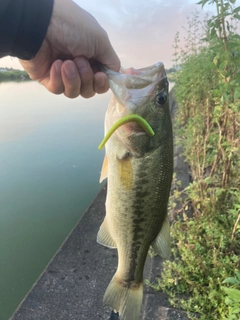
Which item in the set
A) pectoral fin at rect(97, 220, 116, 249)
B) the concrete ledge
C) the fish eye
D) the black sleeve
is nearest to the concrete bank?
the concrete ledge

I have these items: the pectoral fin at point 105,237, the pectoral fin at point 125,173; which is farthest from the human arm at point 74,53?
the pectoral fin at point 105,237

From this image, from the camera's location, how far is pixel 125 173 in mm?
1393

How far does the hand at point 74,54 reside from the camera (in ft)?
4.57

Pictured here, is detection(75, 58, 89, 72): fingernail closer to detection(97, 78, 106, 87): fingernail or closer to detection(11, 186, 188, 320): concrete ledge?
detection(97, 78, 106, 87): fingernail

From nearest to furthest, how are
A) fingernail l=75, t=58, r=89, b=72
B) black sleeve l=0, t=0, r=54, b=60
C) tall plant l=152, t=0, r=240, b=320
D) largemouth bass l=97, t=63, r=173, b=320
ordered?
black sleeve l=0, t=0, r=54, b=60 → largemouth bass l=97, t=63, r=173, b=320 → fingernail l=75, t=58, r=89, b=72 → tall plant l=152, t=0, r=240, b=320

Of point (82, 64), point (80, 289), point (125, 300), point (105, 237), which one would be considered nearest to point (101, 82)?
point (82, 64)

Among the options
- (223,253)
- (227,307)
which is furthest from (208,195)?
(227,307)

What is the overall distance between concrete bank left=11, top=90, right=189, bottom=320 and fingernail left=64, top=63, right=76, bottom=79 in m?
1.47

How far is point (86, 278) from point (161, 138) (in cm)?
184

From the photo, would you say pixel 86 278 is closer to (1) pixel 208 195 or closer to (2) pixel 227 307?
(2) pixel 227 307

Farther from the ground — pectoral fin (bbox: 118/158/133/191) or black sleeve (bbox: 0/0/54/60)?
black sleeve (bbox: 0/0/54/60)

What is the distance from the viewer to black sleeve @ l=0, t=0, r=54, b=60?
1246mm

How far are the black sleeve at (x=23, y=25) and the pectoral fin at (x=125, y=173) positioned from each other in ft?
2.02

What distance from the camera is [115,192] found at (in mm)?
1433
